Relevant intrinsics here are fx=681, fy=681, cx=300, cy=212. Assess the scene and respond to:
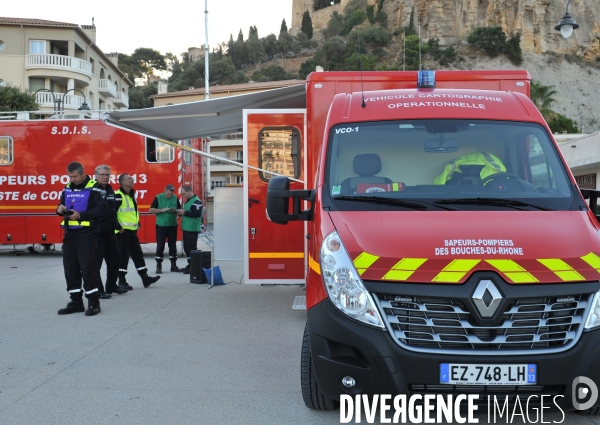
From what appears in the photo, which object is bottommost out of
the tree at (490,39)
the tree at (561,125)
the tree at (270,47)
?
the tree at (561,125)

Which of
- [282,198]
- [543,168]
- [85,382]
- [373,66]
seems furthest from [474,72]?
[373,66]

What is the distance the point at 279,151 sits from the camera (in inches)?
348

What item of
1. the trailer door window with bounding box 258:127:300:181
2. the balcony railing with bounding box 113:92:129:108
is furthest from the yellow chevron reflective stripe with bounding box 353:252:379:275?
the balcony railing with bounding box 113:92:129:108

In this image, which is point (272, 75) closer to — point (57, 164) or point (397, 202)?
point (57, 164)

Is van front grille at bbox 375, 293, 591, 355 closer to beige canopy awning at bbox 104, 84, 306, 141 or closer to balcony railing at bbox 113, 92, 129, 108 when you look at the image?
beige canopy awning at bbox 104, 84, 306, 141

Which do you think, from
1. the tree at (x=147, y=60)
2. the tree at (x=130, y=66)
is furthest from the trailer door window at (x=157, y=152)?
the tree at (x=147, y=60)

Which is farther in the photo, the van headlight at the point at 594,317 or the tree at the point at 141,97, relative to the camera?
the tree at the point at 141,97

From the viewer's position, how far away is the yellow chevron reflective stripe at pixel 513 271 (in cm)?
379

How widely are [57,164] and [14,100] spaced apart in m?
22.6

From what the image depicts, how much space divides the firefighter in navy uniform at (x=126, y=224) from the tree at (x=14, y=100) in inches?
1138

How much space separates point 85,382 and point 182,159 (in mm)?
11460

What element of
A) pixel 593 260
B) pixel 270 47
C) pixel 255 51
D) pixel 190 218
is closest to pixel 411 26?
pixel 255 51

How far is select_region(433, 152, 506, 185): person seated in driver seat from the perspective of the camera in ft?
15.9

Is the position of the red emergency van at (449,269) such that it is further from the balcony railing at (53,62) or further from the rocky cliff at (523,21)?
the rocky cliff at (523,21)
